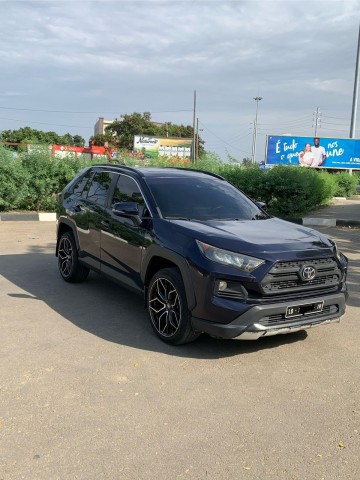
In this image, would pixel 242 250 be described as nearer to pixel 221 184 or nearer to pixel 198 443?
pixel 198 443

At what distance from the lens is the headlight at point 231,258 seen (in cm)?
394

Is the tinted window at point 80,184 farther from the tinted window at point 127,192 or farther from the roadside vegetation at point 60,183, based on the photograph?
the roadside vegetation at point 60,183

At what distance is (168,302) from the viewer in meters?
4.49

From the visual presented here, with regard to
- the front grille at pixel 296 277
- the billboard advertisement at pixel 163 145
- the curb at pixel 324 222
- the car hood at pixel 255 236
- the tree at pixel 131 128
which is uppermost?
the tree at pixel 131 128

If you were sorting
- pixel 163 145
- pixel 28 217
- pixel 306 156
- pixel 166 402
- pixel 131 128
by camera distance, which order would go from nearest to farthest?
pixel 166 402, pixel 28 217, pixel 306 156, pixel 163 145, pixel 131 128

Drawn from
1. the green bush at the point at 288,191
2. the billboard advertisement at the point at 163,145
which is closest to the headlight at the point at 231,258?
the green bush at the point at 288,191

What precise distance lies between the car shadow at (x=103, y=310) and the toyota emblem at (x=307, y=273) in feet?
2.79

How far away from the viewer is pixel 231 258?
13.1ft

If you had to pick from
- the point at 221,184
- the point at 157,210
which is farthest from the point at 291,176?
the point at 157,210

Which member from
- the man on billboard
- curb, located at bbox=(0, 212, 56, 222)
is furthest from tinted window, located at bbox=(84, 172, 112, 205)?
the man on billboard

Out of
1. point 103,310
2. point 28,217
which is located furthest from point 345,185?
point 103,310

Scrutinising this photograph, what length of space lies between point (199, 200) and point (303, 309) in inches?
71.4

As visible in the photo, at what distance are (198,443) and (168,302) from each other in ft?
5.54

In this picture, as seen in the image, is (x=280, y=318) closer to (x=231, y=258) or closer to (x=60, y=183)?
(x=231, y=258)
